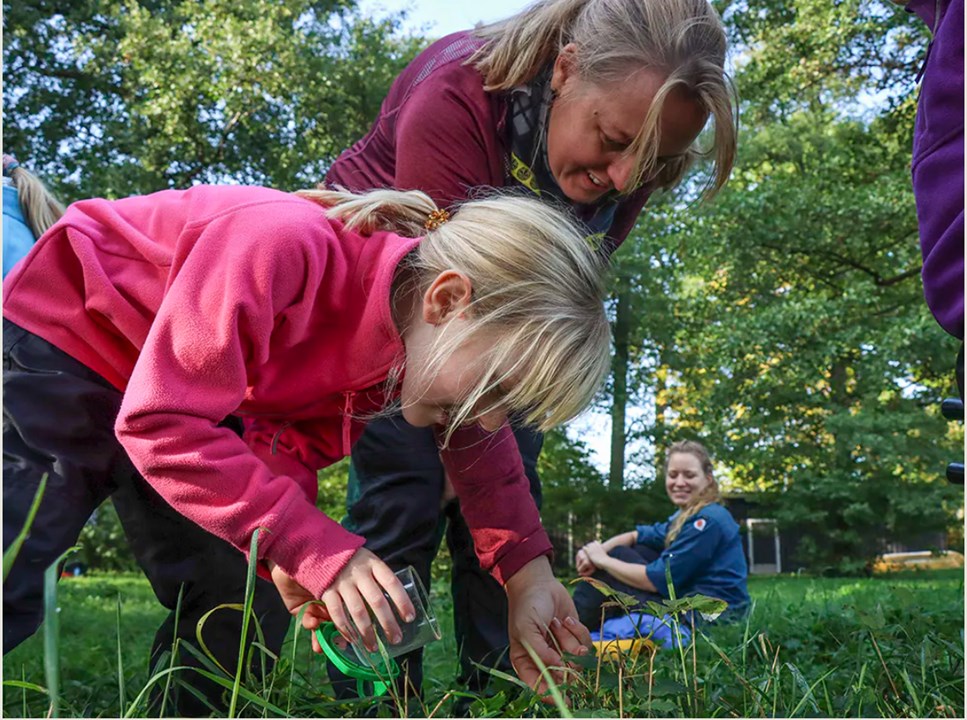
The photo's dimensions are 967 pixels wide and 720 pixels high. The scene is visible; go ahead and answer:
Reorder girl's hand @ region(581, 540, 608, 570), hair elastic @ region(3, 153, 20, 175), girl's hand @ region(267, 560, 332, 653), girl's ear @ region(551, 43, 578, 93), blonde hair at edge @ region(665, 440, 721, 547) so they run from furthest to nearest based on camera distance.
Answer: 1. blonde hair at edge @ region(665, 440, 721, 547)
2. girl's hand @ region(581, 540, 608, 570)
3. hair elastic @ region(3, 153, 20, 175)
4. girl's ear @ region(551, 43, 578, 93)
5. girl's hand @ region(267, 560, 332, 653)

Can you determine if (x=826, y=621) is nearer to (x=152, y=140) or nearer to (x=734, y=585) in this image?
(x=734, y=585)

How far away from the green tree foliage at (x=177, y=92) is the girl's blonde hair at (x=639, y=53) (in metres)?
8.87

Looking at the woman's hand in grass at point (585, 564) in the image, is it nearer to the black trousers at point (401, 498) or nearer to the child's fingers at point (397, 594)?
the black trousers at point (401, 498)

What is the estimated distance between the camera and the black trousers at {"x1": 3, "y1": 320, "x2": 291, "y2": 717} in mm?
1675

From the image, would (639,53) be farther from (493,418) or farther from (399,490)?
(399,490)

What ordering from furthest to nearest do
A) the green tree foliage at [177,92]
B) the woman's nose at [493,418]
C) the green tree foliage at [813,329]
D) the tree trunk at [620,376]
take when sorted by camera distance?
the tree trunk at [620,376]
the green tree foliage at [813,329]
the green tree foliage at [177,92]
the woman's nose at [493,418]

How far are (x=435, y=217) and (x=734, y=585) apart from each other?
3319 mm

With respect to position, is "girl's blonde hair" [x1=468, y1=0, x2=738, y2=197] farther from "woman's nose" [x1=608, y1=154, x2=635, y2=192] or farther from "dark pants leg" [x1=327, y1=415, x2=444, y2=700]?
"dark pants leg" [x1=327, y1=415, x2=444, y2=700]

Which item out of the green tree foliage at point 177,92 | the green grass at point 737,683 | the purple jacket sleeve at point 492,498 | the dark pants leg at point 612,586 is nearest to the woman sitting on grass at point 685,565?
the dark pants leg at point 612,586

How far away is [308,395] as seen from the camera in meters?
1.82

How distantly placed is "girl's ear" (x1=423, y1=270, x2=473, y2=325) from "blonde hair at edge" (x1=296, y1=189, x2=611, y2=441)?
2 centimetres

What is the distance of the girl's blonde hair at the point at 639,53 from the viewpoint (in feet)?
6.91

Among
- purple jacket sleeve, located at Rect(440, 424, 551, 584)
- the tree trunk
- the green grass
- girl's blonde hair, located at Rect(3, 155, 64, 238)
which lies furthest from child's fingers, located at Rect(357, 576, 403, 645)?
the tree trunk

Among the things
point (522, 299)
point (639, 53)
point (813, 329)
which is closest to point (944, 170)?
point (522, 299)
